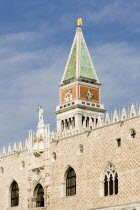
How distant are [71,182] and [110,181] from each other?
12.6ft

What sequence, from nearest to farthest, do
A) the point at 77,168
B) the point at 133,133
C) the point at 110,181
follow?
the point at 133,133 → the point at 110,181 → the point at 77,168

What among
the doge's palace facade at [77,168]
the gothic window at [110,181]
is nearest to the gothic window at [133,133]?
the doge's palace facade at [77,168]

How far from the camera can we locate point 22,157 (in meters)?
39.9

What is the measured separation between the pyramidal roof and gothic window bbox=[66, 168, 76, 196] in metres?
24.5

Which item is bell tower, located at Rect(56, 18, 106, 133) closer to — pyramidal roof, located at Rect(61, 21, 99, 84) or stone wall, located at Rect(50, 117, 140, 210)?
pyramidal roof, located at Rect(61, 21, 99, 84)

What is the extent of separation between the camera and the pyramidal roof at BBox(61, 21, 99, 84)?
5919cm

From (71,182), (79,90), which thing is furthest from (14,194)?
(79,90)

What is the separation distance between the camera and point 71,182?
35.2 meters

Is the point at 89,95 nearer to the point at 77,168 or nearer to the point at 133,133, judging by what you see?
the point at 77,168

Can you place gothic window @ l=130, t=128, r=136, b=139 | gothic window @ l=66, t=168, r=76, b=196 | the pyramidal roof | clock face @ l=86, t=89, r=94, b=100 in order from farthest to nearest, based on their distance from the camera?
1. clock face @ l=86, t=89, r=94, b=100
2. the pyramidal roof
3. gothic window @ l=66, t=168, r=76, b=196
4. gothic window @ l=130, t=128, r=136, b=139

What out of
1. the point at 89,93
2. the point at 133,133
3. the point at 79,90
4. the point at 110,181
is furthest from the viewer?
the point at 89,93

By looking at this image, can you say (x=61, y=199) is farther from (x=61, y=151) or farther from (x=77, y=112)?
(x=77, y=112)

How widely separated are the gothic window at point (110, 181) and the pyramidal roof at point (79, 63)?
90.1ft

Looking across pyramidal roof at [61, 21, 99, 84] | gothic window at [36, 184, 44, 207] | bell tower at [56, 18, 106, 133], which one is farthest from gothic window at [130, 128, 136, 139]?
pyramidal roof at [61, 21, 99, 84]
